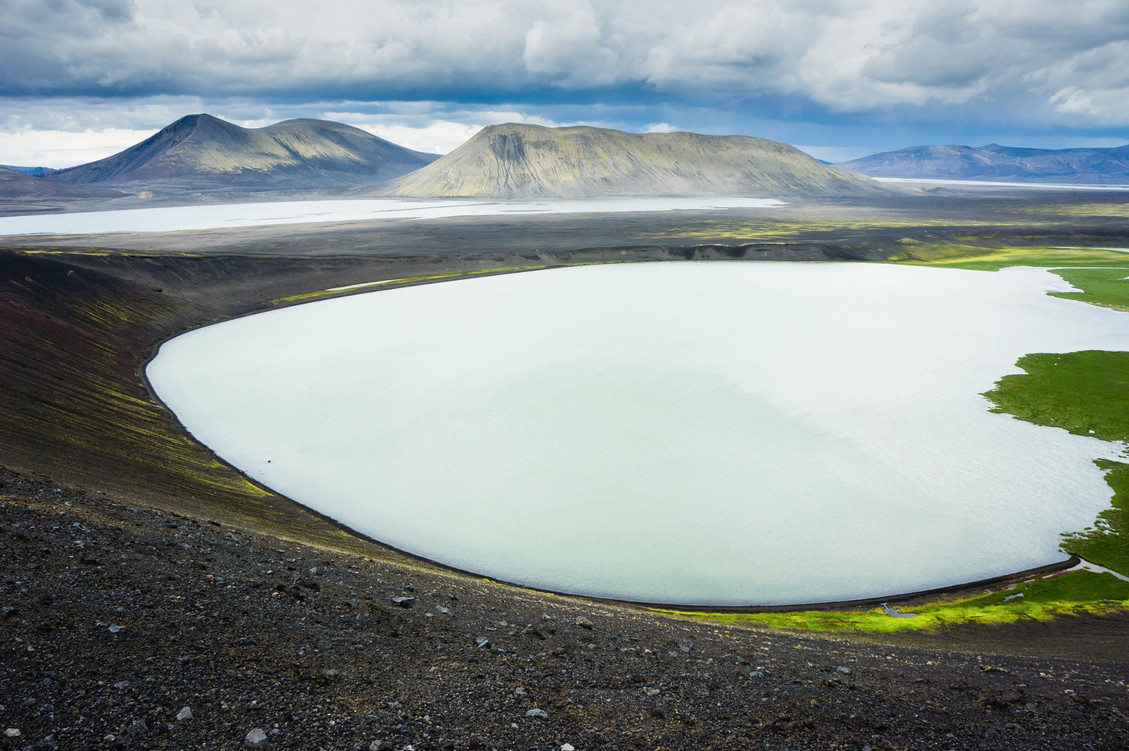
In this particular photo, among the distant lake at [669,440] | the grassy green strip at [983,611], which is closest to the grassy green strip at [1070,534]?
the grassy green strip at [983,611]

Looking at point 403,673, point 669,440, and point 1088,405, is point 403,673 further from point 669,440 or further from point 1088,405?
point 1088,405

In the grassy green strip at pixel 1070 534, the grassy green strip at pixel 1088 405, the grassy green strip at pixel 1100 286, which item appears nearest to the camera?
the grassy green strip at pixel 1070 534

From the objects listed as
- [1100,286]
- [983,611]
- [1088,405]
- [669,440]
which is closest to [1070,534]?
[983,611]

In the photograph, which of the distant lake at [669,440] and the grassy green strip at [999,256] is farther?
the grassy green strip at [999,256]

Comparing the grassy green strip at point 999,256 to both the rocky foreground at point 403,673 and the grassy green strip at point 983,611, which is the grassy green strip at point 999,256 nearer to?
the grassy green strip at point 983,611

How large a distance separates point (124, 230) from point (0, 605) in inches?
6127

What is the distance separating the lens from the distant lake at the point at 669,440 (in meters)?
23.1

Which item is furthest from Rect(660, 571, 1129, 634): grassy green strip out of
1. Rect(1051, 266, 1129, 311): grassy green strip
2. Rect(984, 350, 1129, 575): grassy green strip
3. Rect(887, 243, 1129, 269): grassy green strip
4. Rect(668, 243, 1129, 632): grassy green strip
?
Rect(887, 243, 1129, 269): grassy green strip

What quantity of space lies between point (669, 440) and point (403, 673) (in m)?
21.9

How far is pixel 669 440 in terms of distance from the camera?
3250 cm

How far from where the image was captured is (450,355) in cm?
4844

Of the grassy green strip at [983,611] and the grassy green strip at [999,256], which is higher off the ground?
the grassy green strip at [999,256]

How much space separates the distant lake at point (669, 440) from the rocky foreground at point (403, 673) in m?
6.28

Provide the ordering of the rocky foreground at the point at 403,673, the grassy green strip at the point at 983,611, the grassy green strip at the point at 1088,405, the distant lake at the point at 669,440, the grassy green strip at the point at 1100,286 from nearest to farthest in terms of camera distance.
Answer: the rocky foreground at the point at 403,673, the grassy green strip at the point at 983,611, the distant lake at the point at 669,440, the grassy green strip at the point at 1088,405, the grassy green strip at the point at 1100,286
